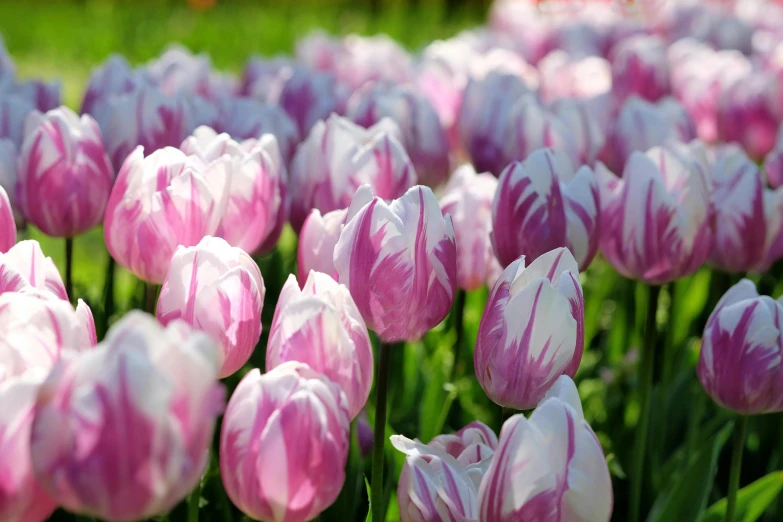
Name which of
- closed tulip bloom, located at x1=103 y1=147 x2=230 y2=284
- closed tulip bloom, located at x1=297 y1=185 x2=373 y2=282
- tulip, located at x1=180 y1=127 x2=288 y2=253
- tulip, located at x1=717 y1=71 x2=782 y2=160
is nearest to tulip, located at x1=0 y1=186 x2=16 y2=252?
closed tulip bloom, located at x1=103 y1=147 x2=230 y2=284

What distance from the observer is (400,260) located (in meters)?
1.07

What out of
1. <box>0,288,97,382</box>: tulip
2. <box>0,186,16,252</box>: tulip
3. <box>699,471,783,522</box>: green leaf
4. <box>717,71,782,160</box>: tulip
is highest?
<box>0,288,97,382</box>: tulip

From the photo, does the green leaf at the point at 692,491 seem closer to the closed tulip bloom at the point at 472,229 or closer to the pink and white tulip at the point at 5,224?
the closed tulip bloom at the point at 472,229

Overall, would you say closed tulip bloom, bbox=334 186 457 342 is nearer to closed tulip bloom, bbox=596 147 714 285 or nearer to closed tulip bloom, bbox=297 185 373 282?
closed tulip bloom, bbox=297 185 373 282

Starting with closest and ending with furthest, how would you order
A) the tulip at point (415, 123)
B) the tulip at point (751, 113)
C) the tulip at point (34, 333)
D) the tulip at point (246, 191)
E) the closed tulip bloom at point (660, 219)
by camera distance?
Result: the tulip at point (34, 333) < the tulip at point (246, 191) < the closed tulip bloom at point (660, 219) < the tulip at point (415, 123) < the tulip at point (751, 113)

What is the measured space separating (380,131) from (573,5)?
284cm

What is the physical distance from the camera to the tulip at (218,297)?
3.30ft

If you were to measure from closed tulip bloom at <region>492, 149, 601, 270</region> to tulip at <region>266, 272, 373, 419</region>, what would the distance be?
1.41ft

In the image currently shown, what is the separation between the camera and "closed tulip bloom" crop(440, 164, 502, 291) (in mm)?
1537

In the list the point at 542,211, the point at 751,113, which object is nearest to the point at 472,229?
the point at 542,211

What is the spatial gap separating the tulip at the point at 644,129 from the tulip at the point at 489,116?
0.22 meters

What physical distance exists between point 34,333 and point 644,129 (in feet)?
4.65

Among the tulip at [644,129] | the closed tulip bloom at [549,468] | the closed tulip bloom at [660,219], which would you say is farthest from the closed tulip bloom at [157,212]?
the tulip at [644,129]

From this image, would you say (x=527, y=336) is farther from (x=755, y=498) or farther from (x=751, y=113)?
(x=751, y=113)
